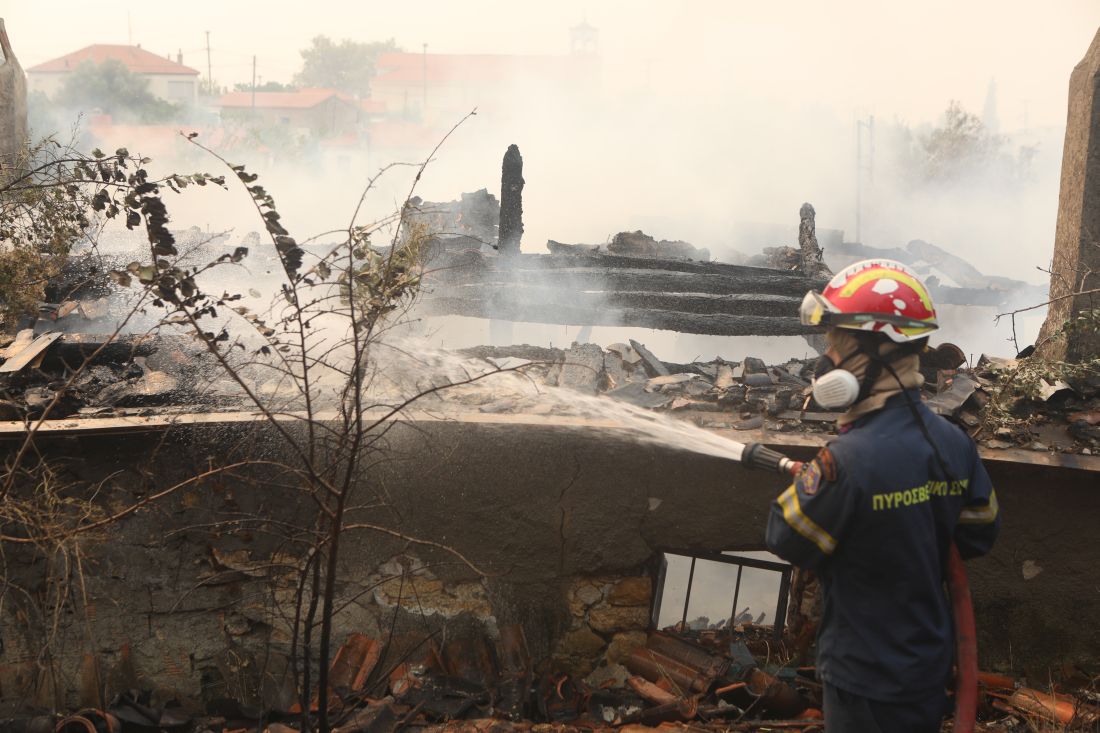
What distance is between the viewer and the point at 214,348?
13.2 feet

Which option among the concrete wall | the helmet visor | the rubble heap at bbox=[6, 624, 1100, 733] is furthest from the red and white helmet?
the rubble heap at bbox=[6, 624, 1100, 733]

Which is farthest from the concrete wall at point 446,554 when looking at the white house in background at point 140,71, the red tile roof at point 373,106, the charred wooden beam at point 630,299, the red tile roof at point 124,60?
the red tile roof at point 373,106

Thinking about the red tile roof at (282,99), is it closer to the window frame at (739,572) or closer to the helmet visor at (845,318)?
the window frame at (739,572)

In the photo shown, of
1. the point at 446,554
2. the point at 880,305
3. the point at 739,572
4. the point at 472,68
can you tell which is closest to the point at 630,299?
the point at 739,572

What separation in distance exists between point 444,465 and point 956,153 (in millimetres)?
39288

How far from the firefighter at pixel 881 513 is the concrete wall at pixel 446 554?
7.95 feet

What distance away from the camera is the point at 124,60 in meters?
59.1

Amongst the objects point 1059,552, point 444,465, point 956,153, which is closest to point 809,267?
point 1059,552

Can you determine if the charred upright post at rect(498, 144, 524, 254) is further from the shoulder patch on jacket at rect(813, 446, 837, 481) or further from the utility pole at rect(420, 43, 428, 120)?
the utility pole at rect(420, 43, 428, 120)

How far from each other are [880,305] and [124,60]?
66.0 meters

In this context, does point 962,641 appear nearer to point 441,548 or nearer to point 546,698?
point 546,698

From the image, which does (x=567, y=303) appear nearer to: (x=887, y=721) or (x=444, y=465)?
(x=444, y=465)

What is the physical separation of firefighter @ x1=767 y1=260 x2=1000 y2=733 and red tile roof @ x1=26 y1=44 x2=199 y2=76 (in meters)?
60.5

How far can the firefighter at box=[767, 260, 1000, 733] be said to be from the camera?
297cm
